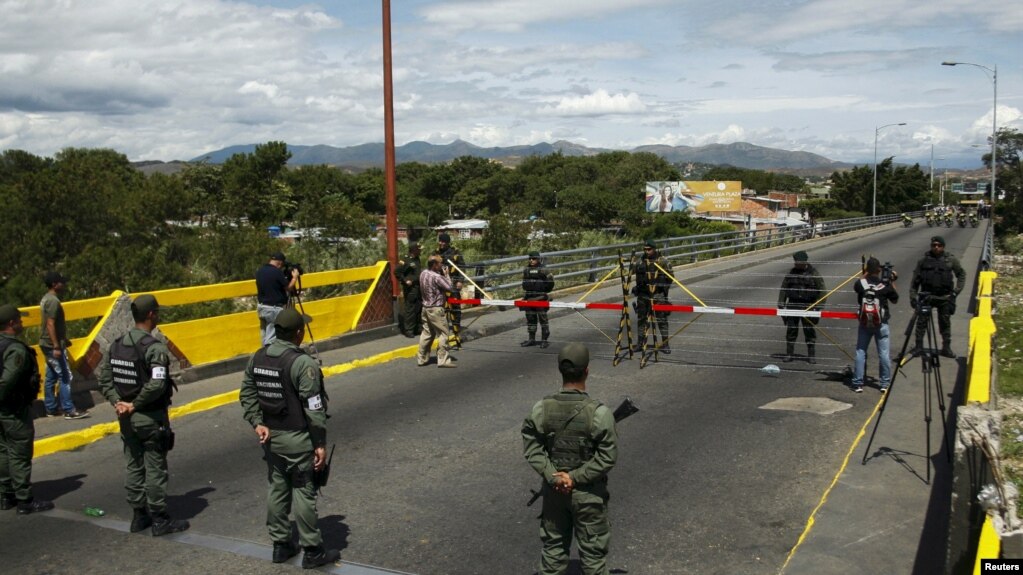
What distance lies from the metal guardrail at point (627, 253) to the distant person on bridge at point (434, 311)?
3.39m

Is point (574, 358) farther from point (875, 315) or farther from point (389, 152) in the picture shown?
point (389, 152)

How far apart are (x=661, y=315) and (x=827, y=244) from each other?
30.3 metres

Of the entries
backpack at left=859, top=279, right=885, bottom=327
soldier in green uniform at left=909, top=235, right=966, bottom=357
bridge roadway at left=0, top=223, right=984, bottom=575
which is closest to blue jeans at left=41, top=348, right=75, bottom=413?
bridge roadway at left=0, top=223, right=984, bottom=575

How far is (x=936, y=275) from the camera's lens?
41.2 feet

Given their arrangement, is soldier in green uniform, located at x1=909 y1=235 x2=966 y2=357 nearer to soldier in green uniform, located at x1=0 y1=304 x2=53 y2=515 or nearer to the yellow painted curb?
the yellow painted curb

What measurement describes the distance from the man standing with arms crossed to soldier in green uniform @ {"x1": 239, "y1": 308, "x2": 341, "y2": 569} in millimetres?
4992

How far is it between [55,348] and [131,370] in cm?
403

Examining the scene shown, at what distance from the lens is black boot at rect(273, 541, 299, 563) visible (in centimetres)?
557

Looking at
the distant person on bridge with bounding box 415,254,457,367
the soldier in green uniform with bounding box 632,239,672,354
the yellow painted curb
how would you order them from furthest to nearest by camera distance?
the soldier in green uniform with bounding box 632,239,672,354 < the distant person on bridge with bounding box 415,254,457,367 < the yellow painted curb

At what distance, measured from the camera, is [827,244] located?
135ft

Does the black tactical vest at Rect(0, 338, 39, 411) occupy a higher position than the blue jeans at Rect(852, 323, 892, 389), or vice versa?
the black tactical vest at Rect(0, 338, 39, 411)

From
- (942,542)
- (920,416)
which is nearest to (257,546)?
(942,542)

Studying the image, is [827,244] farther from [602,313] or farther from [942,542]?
[942,542]

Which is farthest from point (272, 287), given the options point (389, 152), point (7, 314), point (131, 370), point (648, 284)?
point (648, 284)
